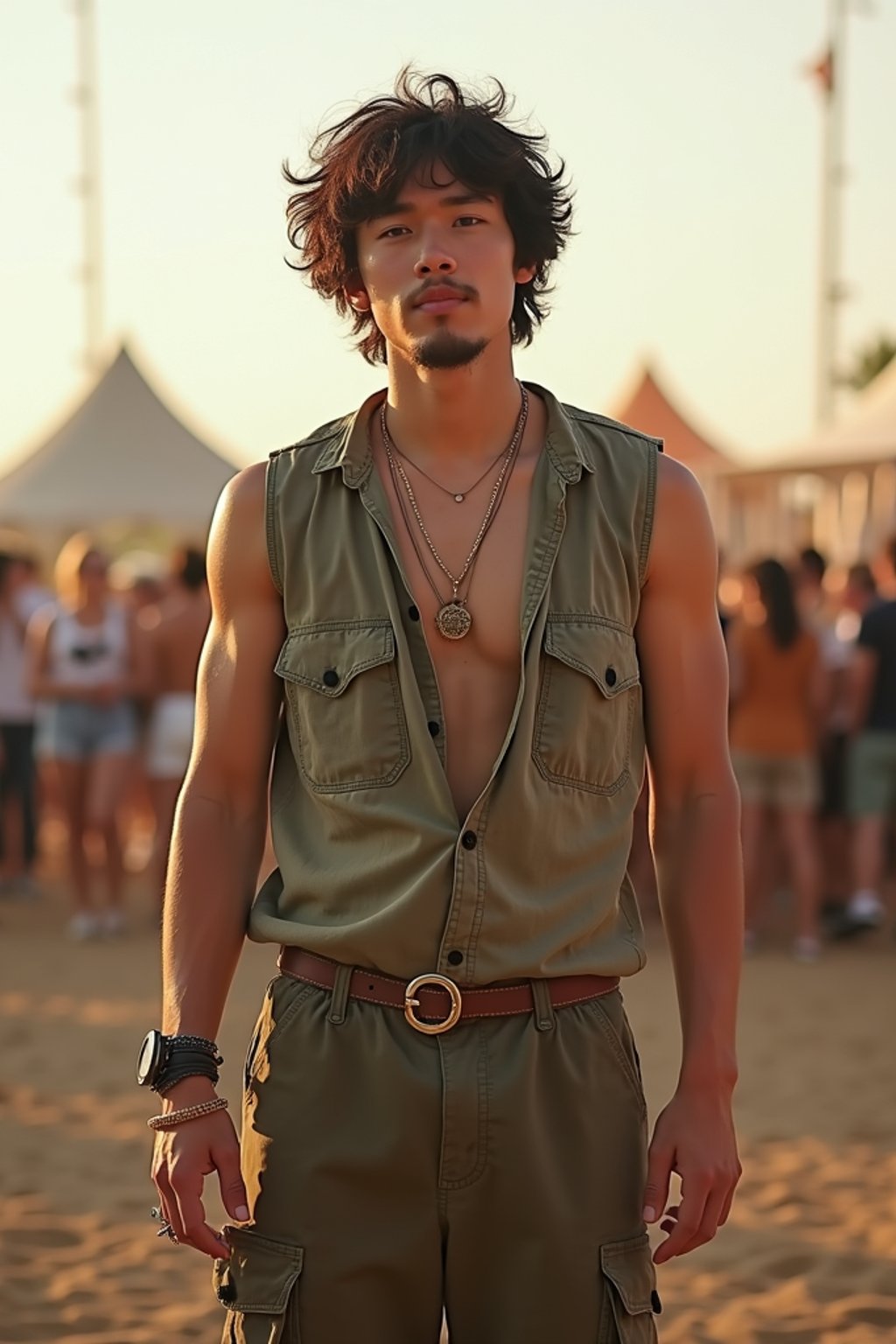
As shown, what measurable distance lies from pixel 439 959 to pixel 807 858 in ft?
A: 25.4

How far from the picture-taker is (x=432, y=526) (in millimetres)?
2576

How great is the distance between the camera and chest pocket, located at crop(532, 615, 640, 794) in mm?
2443

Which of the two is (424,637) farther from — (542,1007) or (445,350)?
(542,1007)

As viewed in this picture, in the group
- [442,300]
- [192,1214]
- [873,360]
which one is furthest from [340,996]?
[873,360]

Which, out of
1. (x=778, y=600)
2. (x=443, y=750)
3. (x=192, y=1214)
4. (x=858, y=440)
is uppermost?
(x=858, y=440)

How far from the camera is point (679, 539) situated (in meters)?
2.55

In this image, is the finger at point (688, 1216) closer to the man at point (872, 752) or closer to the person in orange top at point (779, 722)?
the person in orange top at point (779, 722)

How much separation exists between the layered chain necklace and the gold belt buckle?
45 centimetres

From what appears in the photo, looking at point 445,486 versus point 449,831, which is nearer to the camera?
point 449,831

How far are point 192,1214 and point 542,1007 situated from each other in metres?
0.51

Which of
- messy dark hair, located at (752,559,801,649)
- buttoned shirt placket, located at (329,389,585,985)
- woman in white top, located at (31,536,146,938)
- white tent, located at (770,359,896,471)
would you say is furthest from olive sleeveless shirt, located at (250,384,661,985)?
white tent, located at (770,359,896,471)

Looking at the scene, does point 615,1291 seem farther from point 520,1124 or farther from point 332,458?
point 332,458

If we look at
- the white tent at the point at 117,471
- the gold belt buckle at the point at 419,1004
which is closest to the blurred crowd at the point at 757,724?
the gold belt buckle at the point at 419,1004

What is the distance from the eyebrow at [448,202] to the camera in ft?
8.41
